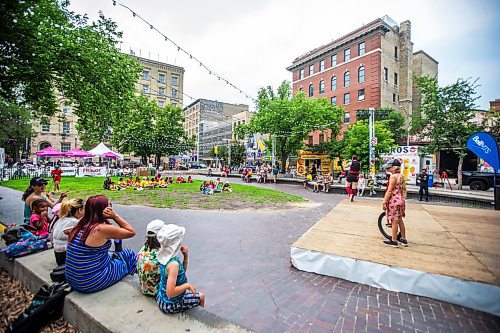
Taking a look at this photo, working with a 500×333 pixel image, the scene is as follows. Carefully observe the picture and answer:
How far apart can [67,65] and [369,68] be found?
117 ft

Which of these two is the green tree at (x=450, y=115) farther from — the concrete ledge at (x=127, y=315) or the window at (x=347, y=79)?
the concrete ledge at (x=127, y=315)

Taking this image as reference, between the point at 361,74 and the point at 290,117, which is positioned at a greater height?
the point at 361,74

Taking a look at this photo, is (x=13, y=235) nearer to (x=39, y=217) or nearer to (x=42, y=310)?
(x=39, y=217)

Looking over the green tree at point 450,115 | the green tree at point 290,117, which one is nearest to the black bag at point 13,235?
the green tree at point 290,117

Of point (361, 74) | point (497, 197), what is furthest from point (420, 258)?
point (361, 74)

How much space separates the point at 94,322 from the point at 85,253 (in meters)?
0.74

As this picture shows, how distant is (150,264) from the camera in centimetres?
278

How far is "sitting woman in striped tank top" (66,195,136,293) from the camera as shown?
2.73 m

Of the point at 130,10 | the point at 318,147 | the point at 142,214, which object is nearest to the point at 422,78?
the point at 318,147

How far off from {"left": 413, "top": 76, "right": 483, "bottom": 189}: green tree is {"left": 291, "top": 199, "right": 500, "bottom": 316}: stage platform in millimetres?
17121

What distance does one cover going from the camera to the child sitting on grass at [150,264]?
8.91ft

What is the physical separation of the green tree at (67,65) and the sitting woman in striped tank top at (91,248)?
5931 mm

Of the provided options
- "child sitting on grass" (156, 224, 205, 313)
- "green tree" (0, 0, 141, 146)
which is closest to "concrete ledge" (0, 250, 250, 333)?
"child sitting on grass" (156, 224, 205, 313)

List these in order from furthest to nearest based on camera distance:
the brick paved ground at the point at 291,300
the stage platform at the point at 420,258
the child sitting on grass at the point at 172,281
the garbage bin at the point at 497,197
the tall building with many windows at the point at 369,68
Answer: the tall building with many windows at the point at 369,68 < the garbage bin at the point at 497,197 < the stage platform at the point at 420,258 < the brick paved ground at the point at 291,300 < the child sitting on grass at the point at 172,281
